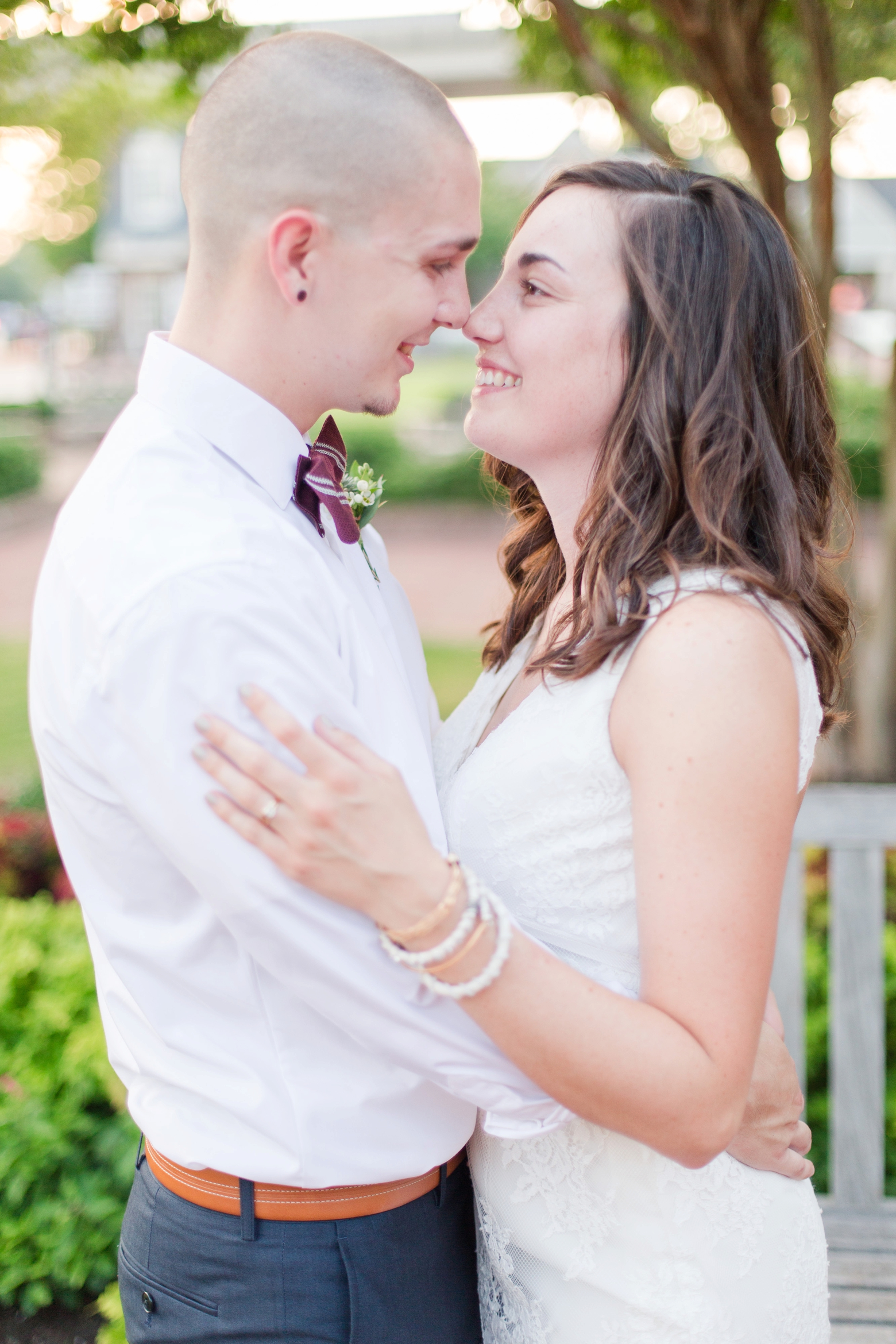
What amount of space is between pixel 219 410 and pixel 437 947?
31.0 inches

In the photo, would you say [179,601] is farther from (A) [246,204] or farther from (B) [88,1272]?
(B) [88,1272]

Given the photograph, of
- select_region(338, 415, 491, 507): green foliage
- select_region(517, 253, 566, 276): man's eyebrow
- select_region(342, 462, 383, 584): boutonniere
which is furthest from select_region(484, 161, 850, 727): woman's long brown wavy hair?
select_region(338, 415, 491, 507): green foliage

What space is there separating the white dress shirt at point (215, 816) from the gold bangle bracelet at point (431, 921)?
5cm

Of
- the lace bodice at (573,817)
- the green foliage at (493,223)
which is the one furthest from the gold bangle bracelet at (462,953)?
the green foliage at (493,223)

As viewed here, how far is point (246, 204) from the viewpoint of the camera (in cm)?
Answer: 158

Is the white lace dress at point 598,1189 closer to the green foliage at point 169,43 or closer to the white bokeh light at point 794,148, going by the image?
the green foliage at point 169,43

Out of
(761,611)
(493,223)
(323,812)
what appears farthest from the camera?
(493,223)

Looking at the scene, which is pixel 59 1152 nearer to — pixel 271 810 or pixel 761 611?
pixel 271 810

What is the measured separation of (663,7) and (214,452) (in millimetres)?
2776

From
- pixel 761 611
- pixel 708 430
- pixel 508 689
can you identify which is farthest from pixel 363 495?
pixel 761 611

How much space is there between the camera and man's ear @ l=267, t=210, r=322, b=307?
1.55m

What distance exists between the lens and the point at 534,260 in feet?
6.72

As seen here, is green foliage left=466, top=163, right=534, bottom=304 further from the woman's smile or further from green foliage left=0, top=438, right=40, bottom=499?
the woman's smile

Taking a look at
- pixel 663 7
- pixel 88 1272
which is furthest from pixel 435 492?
pixel 88 1272
